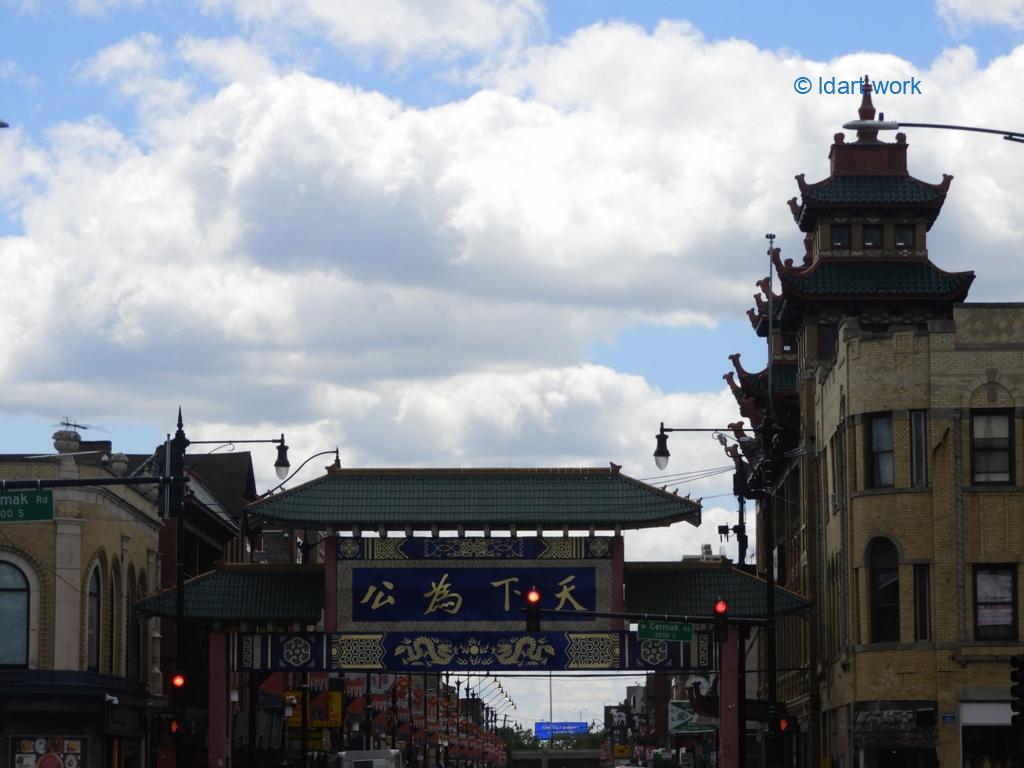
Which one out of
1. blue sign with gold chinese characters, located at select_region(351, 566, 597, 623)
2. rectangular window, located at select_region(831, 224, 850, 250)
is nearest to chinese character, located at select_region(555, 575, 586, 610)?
blue sign with gold chinese characters, located at select_region(351, 566, 597, 623)

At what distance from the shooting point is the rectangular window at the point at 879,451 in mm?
48594

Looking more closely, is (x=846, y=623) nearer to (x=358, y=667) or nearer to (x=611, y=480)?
(x=611, y=480)

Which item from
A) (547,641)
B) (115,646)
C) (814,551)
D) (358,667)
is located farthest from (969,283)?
(115,646)

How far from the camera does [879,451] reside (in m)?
48.8

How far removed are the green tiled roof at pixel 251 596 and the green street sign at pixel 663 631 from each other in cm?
1048

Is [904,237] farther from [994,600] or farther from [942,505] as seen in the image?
[994,600]

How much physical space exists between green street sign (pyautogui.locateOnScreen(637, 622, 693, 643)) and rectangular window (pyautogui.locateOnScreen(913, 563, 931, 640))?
648 cm

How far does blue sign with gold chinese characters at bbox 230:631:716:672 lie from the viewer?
178 ft

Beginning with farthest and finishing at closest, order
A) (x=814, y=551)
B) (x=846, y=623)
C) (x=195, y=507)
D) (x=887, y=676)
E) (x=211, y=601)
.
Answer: (x=195, y=507), (x=814, y=551), (x=211, y=601), (x=846, y=623), (x=887, y=676)

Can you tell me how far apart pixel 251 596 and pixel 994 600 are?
2171cm

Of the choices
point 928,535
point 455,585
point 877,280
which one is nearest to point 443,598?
point 455,585

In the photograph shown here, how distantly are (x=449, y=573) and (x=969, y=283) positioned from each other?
87.0ft

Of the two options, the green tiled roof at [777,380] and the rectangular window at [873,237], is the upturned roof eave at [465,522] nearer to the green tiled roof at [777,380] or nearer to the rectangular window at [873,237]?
the green tiled roof at [777,380]

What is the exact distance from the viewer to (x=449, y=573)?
179 feet
